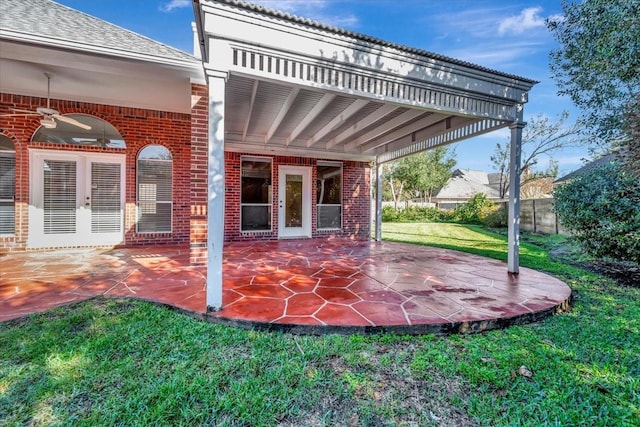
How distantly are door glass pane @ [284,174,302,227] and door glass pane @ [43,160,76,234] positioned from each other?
194 inches

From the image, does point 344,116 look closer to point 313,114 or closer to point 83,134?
point 313,114

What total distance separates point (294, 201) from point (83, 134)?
5138 mm

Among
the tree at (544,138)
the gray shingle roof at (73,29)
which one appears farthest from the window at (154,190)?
the tree at (544,138)

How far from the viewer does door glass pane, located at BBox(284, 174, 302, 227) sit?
841 centimetres

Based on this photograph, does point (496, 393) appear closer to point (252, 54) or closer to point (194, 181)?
point (252, 54)

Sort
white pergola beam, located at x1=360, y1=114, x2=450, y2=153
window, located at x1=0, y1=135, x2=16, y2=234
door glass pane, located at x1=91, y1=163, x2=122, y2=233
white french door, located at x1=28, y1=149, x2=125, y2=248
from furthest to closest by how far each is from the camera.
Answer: door glass pane, located at x1=91, y1=163, x2=122, y2=233 < white french door, located at x1=28, y1=149, x2=125, y2=248 < window, located at x1=0, y1=135, x2=16, y2=234 < white pergola beam, located at x1=360, y1=114, x2=450, y2=153

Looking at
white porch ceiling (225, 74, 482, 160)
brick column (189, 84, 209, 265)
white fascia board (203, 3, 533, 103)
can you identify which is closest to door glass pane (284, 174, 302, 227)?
white porch ceiling (225, 74, 482, 160)

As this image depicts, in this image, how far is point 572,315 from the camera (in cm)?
308

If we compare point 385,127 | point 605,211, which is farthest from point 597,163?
point 385,127

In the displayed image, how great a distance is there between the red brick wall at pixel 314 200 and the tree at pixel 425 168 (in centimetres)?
1167

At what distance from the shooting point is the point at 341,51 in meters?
3.21

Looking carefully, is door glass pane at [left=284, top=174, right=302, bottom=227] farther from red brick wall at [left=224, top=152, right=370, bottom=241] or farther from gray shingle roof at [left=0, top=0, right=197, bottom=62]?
gray shingle roof at [left=0, top=0, right=197, bottom=62]

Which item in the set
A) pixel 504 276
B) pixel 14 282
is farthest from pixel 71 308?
pixel 504 276

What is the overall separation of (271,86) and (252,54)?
1.30 metres
